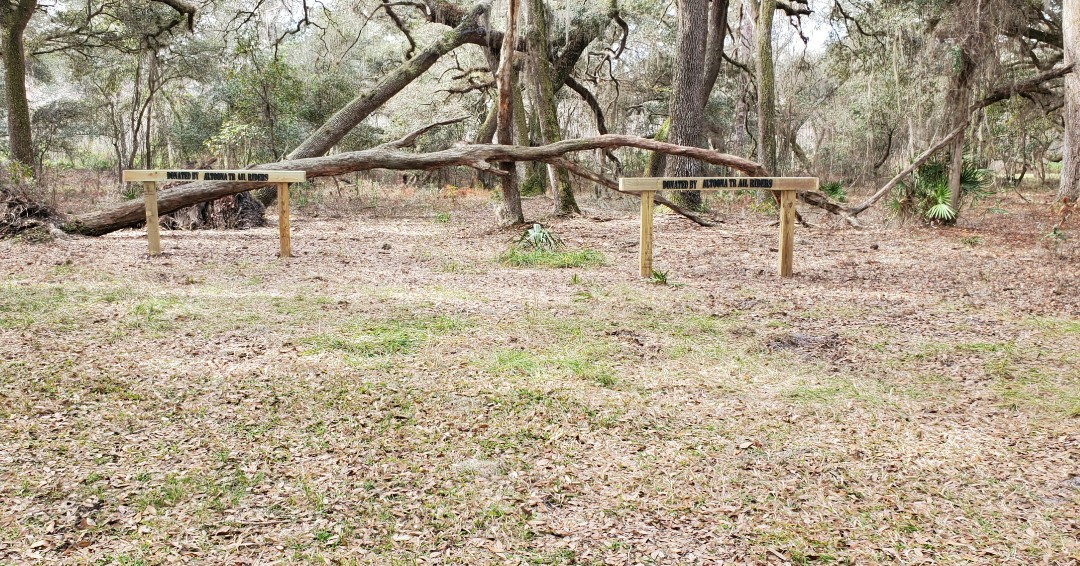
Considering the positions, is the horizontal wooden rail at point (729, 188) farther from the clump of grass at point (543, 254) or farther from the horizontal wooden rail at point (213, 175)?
the horizontal wooden rail at point (213, 175)

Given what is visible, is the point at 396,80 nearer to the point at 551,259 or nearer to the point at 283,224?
the point at 283,224

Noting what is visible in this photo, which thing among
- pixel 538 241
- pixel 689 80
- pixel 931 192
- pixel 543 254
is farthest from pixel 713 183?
pixel 931 192

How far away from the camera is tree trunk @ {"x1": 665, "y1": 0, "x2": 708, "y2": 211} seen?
12.7 metres

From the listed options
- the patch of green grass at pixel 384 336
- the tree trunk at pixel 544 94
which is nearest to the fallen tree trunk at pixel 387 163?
the tree trunk at pixel 544 94

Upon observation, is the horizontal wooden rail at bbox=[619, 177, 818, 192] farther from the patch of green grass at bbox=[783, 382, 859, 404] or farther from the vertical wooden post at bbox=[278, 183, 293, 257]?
the vertical wooden post at bbox=[278, 183, 293, 257]

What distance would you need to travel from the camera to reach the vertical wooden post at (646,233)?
7.09 m

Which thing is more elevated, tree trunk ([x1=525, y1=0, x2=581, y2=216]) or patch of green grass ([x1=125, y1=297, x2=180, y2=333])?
tree trunk ([x1=525, y1=0, x2=581, y2=216])

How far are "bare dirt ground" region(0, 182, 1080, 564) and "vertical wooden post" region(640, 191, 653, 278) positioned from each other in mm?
535

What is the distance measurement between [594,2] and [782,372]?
46.6ft

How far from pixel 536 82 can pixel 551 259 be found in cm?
600

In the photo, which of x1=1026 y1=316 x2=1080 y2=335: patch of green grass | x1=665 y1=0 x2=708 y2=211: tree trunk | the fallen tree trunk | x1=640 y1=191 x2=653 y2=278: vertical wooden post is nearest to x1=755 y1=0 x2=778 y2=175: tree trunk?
x1=665 y1=0 x2=708 y2=211: tree trunk

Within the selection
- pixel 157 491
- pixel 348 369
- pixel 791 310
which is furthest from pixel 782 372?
pixel 157 491

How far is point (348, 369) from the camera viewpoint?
13.7ft

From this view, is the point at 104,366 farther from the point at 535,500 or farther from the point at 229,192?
the point at 229,192
